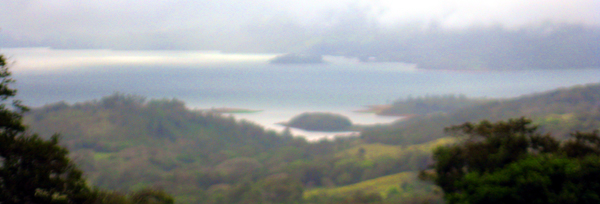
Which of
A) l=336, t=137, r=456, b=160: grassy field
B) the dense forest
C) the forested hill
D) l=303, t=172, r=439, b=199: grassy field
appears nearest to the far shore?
the dense forest

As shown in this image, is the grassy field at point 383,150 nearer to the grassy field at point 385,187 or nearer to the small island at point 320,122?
the small island at point 320,122

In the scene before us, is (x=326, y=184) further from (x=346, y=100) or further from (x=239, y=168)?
(x=346, y=100)

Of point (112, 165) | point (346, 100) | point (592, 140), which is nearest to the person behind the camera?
point (592, 140)

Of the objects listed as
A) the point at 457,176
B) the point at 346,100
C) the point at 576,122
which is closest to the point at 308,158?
the point at 346,100

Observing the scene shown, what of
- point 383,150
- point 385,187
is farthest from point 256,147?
point 385,187

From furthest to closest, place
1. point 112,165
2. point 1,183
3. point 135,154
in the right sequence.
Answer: point 135,154, point 112,165, point 1,183
